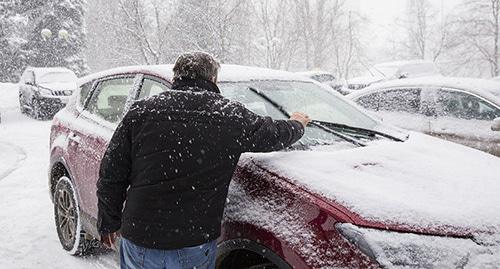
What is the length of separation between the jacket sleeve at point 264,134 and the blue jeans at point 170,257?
0.52m

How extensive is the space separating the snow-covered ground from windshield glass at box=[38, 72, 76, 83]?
6.54m

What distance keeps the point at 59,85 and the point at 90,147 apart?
14.5 meters

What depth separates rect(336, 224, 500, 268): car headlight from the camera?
2125 millimetres

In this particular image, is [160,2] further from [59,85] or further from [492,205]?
[492,205]

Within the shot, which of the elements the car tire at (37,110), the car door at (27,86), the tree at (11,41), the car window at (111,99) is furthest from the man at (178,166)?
the tree at (11,41)

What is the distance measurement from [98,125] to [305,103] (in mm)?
1698

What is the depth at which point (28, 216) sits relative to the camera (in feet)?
19.0

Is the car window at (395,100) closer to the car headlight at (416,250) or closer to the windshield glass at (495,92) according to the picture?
the windshield glass at (495,92)

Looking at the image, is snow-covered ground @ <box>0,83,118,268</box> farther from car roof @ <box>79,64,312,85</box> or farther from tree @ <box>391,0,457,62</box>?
tree @ <box>391,0,457,62</box>

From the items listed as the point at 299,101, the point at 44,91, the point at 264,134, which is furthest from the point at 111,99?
the point at 44,91

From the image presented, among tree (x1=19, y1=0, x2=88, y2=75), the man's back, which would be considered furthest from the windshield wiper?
tree (x1=19, y1=0, x2=88, y2=75)

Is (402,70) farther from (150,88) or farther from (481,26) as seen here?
(150,88)

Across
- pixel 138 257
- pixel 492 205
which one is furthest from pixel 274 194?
pixel 492 205

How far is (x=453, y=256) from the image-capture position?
217 cm
